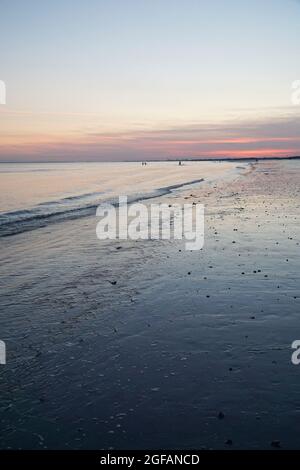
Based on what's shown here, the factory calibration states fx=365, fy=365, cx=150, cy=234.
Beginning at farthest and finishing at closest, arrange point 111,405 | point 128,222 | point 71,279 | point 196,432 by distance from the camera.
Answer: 1. point 128,222
2. point 71,279
3. point 111,405
4. point 196,432

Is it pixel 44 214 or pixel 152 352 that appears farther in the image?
pixel 44 214

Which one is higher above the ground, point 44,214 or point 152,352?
point 44,214

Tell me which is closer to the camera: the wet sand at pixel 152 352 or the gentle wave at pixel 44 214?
the wet sand at pixel 152 352

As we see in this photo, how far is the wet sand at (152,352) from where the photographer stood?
4.72 m

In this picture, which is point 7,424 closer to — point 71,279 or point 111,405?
point 111,405

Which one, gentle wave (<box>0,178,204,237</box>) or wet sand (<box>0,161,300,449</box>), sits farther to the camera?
gentle wave (<box>0,178,204,237</box>)

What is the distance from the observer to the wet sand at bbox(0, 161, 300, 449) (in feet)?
15.5

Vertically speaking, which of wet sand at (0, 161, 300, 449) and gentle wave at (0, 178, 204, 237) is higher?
gentle wave at (0, 178, 204, 237)

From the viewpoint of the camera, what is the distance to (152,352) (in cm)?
662
